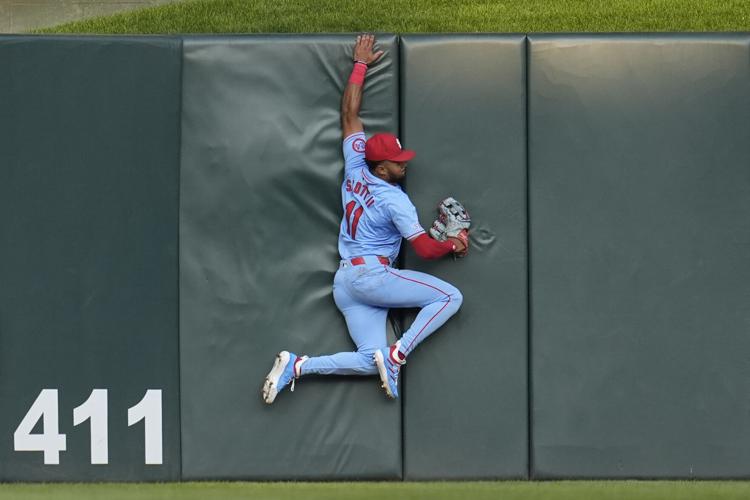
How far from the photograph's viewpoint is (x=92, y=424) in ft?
24.4

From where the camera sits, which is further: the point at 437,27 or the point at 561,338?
the point at 437,27

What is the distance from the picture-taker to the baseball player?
23.9 feet

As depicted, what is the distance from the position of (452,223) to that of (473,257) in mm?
265

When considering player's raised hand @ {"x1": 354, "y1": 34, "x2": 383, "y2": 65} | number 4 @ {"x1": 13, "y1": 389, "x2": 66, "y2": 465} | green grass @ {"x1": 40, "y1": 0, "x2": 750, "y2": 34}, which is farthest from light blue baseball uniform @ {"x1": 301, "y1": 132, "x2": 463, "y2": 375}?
green grass @ {"x1": 40, "y1": 0, "x2": 750, "y2": 34}

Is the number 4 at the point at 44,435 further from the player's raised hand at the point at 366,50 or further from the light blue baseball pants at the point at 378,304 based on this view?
the player's raised hand at the point at 366,50

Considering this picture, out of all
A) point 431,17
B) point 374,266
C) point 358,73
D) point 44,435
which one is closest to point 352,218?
point 374,266

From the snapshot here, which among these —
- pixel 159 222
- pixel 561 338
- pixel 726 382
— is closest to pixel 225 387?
pixel 159 222

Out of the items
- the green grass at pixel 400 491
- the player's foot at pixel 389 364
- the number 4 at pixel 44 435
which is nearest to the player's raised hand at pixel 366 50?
the player's foot at pixel 389 364

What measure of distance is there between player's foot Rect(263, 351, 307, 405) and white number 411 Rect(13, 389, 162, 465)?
0.65 metres

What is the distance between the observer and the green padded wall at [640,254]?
7.42m

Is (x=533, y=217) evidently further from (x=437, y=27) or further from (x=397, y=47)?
(x=437, y=27)

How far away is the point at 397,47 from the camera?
7543 mm

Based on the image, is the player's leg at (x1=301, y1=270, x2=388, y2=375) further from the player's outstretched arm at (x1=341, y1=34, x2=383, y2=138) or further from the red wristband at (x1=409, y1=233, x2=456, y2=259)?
the player's outstretched arm at (x1=341, y1=34, x2=383, y2=138)

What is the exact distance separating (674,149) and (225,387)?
2972 mm
